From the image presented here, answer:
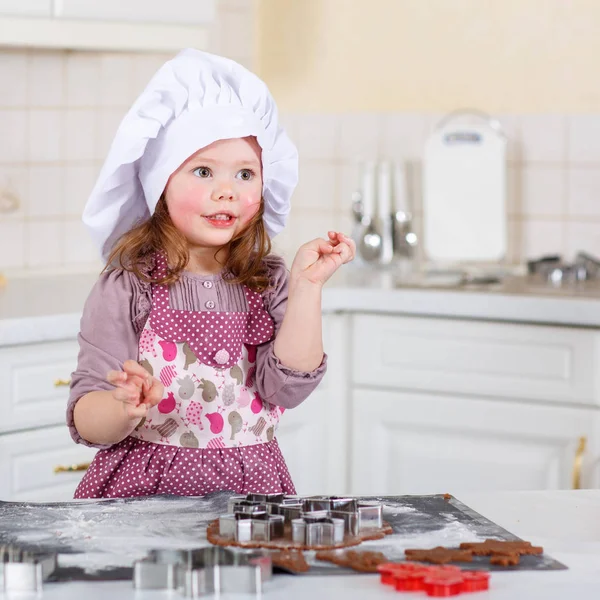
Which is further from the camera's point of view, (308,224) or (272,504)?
(308,224)

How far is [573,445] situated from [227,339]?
1.02m

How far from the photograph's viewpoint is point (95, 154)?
2.79 m

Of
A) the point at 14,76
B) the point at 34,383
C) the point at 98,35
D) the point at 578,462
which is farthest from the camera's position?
the point at 14,76

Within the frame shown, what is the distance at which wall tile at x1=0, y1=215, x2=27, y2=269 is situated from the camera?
2613 mm

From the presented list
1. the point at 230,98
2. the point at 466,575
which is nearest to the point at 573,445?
the point at 230,98

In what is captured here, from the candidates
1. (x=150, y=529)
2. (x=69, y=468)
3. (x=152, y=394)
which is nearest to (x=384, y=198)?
(x=69, y=468)

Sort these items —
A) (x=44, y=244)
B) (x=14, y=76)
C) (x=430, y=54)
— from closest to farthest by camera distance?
1. (x=14, y=76)
2. (x=44, y=244)
3. (x=430, y=54)

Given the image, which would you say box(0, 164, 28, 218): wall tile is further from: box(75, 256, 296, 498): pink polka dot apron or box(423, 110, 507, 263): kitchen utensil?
box(75, 256, 296, 498): pink polka dot apron

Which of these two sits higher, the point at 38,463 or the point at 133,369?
the point at 133,369

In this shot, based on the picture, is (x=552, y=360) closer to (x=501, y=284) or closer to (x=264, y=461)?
(x=501, y=284)

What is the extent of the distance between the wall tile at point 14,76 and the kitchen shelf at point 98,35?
0.58ft

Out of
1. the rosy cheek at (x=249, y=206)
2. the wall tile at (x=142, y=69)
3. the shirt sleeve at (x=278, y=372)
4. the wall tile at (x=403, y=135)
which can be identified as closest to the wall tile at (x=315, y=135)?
the wall tile at (x=403, y=135)

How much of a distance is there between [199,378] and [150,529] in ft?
1.23

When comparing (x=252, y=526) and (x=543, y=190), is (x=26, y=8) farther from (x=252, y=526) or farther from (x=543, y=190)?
(x=252, y=526)
